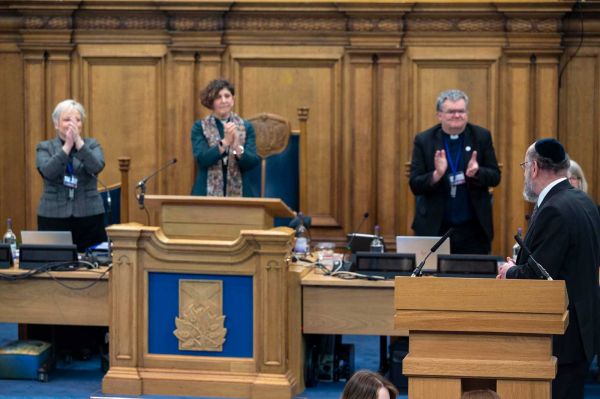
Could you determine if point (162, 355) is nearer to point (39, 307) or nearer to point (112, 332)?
point (112, 332)

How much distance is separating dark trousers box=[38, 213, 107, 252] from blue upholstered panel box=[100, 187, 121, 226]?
0.56 m

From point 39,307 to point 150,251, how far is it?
754 mm

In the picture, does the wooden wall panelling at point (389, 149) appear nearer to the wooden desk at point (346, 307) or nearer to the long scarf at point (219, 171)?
the long scarf at point (219, 171)

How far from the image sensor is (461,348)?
12.1ft

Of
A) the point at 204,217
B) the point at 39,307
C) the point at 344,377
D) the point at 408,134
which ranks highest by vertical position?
the point at 408,134

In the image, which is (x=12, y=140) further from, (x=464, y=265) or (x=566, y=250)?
(x=566, y=250)

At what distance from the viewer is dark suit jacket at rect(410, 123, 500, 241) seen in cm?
640

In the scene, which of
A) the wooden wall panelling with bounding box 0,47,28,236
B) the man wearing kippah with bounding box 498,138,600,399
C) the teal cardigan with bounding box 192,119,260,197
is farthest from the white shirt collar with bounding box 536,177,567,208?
the wooden wall panelling with bounding box 0,47,28,236

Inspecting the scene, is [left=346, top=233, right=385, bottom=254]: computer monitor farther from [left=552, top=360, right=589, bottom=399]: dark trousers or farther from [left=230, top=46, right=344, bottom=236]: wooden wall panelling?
[left=552, top=360, right=589, bottom=399]: dark trousers

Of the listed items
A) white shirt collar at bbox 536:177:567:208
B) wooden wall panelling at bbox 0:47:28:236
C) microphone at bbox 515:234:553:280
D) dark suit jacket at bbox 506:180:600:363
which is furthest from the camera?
wooden wall panelling at bbox 0:47:28:236

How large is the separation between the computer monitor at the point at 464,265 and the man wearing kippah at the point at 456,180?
0.65m

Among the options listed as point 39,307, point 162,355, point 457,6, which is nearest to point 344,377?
point 162,355

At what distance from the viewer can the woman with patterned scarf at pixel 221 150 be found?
21.7ft

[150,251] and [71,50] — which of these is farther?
[71,50]
